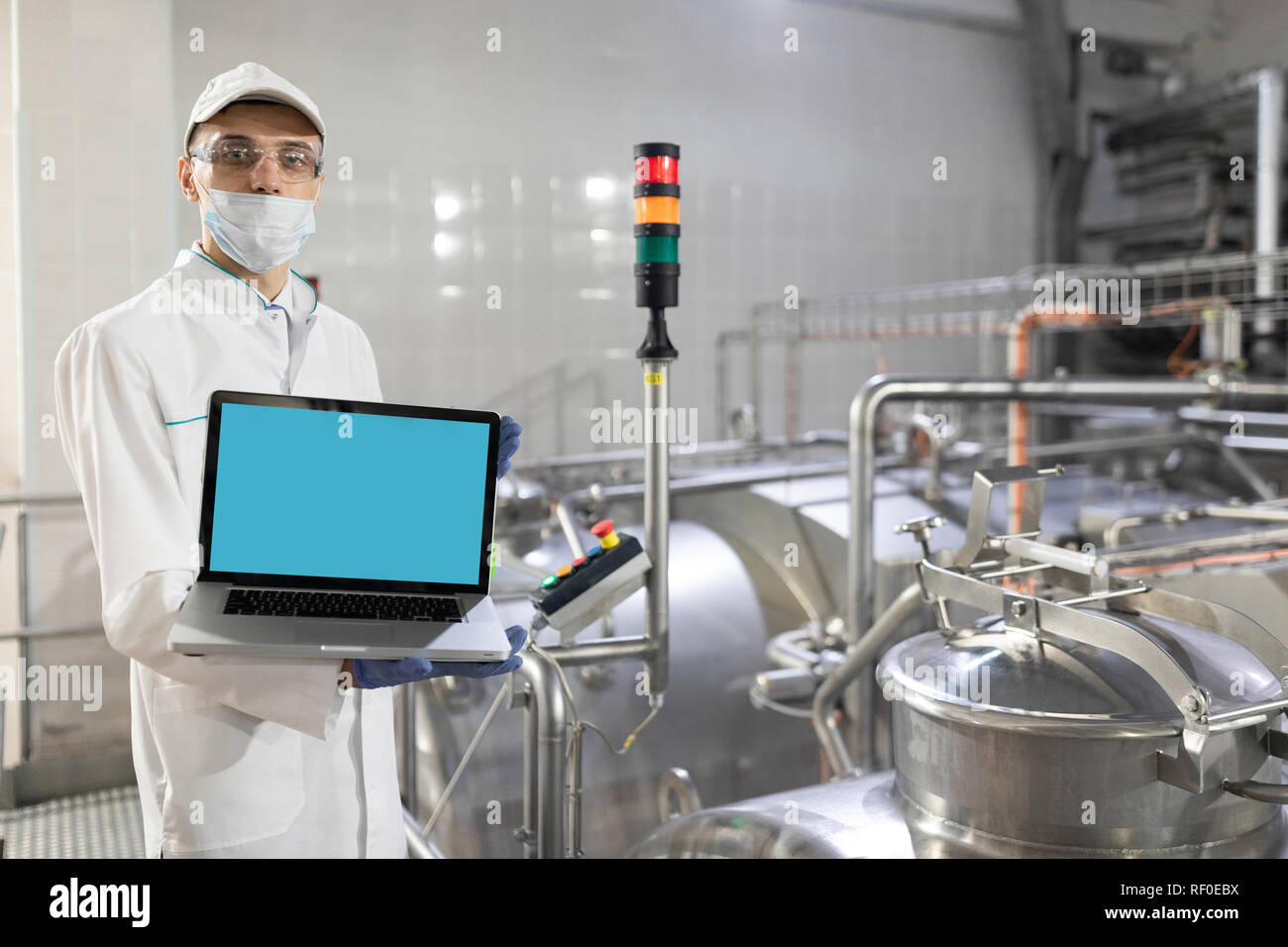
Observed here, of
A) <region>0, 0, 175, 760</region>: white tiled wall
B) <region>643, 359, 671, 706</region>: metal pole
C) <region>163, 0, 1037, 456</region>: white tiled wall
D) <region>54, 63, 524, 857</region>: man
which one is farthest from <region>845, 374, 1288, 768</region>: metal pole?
<region>0, 0, 175, 760</region>: white tiled wall

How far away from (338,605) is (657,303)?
55 centimetres

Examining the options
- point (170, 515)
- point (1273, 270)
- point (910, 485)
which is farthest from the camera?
point (1273, 270)

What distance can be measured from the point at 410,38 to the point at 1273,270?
8.91ft

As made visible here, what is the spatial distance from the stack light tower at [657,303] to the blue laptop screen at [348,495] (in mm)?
342

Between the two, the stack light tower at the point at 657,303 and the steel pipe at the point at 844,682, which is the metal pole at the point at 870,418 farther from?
the stack light tower at the point at 657,303

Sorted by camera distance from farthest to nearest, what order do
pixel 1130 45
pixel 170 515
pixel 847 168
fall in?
pixel 1130 45 < pixel 847 168 < pixel 170 515

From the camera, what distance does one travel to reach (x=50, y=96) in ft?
7.08

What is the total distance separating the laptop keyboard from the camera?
89 cm

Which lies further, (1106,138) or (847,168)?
(1106,138)

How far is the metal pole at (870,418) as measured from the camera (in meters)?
1.75

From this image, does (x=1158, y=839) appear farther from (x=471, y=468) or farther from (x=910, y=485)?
(x=910, y=485)

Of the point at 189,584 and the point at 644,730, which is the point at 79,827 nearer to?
the point at 644,730

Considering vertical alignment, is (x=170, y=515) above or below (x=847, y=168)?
below
